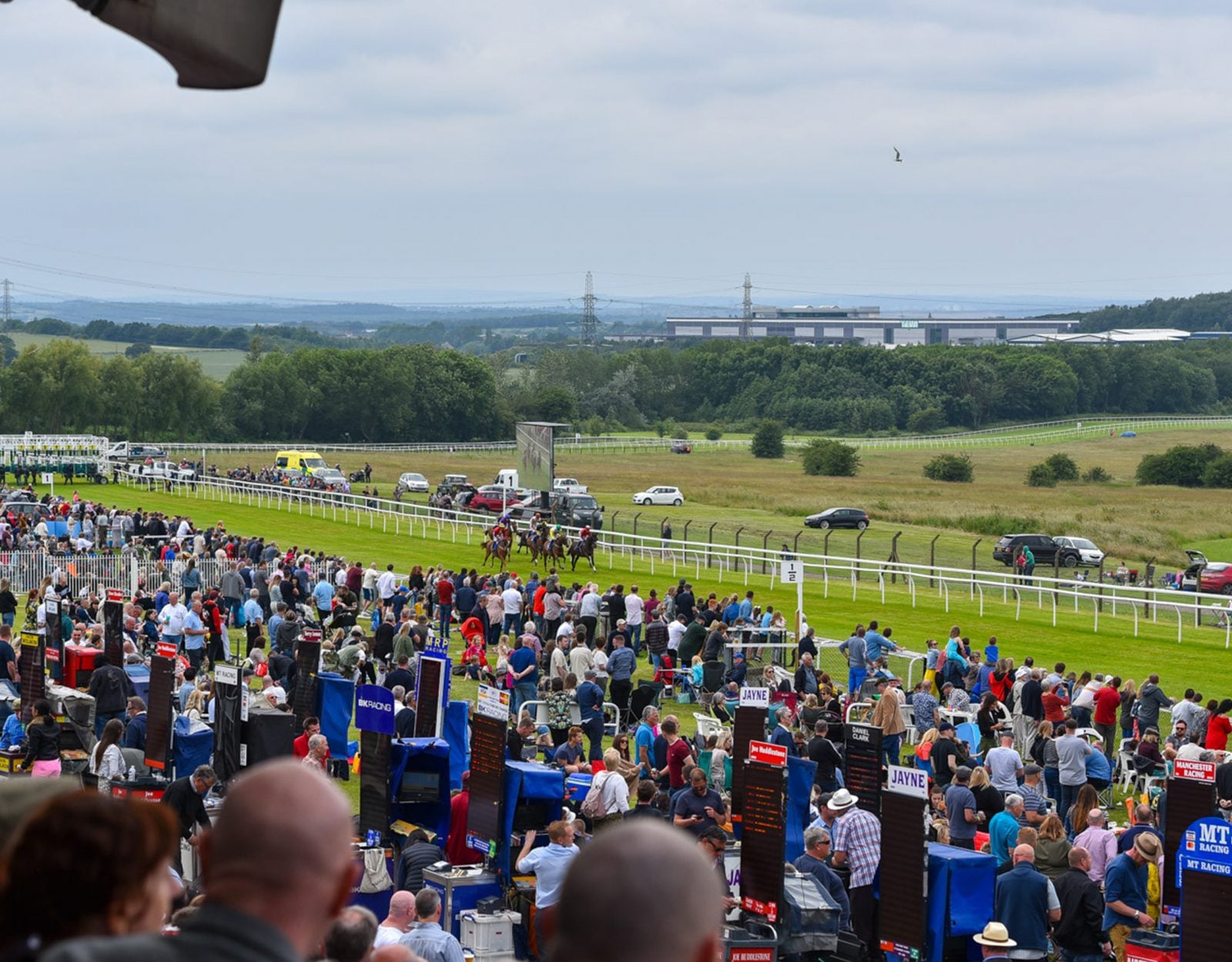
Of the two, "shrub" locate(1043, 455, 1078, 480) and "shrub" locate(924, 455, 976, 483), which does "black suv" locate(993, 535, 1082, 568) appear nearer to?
"shrub" locate(924, 455, 976, 483)

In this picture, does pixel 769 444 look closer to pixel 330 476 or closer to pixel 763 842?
pixel 330 476

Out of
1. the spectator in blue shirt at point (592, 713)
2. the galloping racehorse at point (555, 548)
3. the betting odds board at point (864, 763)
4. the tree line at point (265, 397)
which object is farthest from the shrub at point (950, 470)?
the betting odds board at point (864, 763)

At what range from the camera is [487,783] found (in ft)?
36.9

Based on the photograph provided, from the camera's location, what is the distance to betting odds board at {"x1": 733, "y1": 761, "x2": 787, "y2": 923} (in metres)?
10.1

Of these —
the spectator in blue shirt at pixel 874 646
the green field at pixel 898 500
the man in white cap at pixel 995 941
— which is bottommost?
the green field at pixel 898 500

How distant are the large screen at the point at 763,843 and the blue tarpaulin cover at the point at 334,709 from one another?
22.6ft

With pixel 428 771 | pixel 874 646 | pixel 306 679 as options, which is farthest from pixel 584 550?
pixel 428 771

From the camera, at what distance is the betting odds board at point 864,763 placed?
42.8ft

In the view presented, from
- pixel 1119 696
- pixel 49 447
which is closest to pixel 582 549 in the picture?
pixel 1119 696

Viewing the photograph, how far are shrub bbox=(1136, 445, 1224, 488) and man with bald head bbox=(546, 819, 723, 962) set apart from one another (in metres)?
79.0

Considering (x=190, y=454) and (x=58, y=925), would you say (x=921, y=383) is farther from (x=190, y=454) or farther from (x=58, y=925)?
(x=58, y=925)

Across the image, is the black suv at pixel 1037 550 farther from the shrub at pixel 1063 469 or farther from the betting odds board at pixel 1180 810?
the shrub at pixel 1063 469

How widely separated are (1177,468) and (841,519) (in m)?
32.1

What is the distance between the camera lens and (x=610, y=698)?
20344 mm
